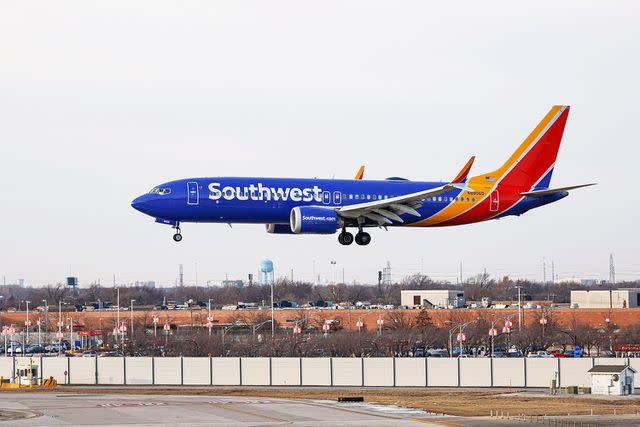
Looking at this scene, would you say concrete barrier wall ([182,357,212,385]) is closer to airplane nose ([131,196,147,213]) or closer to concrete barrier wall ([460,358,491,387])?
concrete barrier wall ([460,358,491,387])

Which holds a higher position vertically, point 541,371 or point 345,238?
point 345,238

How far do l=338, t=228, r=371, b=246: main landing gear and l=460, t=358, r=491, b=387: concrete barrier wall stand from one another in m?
48.5

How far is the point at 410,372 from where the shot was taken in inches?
5354

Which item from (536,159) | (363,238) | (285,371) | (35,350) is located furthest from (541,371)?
(35,350)

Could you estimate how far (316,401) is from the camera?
10306 centimetres

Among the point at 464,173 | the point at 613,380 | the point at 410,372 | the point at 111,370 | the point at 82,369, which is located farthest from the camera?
the point at 82,369

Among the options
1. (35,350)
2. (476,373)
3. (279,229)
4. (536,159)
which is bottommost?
(476,373)

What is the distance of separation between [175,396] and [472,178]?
3776 cm

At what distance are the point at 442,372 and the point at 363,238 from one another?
162ft

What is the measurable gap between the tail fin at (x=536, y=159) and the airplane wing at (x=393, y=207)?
927 centimetres

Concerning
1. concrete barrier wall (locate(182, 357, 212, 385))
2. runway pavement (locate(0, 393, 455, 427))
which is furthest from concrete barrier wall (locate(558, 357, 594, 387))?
concrete barrier wall (locate(182, 357, 212, 385))

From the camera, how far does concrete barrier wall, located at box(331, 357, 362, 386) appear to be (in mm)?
136750

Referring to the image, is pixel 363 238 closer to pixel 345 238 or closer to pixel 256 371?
pixel 345 238

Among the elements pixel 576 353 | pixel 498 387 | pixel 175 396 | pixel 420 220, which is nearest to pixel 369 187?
pixel 420 220
